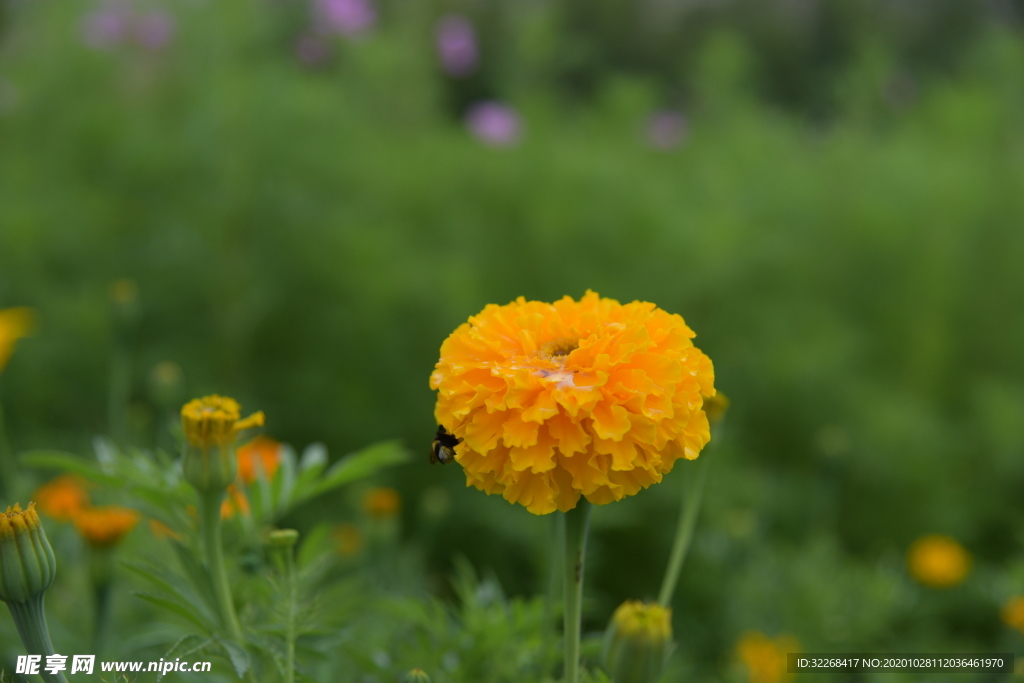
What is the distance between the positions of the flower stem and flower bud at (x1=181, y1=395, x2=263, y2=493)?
0.01 metres

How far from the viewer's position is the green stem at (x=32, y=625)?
472 millimetres

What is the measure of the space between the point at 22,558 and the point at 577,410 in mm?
344

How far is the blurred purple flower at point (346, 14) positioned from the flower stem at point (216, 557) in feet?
6.71

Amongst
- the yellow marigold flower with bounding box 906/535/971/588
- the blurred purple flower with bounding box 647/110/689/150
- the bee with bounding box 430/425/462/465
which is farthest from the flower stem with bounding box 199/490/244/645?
the blurred purple flower with bounding box 647/110/689/150

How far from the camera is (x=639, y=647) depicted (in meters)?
0.46

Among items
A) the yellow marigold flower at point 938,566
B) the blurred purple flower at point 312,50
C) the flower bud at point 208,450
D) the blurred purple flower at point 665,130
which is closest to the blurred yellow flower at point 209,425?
the flower bud at point 208,450

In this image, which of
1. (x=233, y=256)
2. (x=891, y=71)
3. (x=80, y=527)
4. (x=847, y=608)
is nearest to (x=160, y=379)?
(x=80, y=527)

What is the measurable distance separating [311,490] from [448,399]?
0.22 meters

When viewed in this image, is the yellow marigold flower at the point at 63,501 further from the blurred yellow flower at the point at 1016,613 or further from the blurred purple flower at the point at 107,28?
the blurred purple flower at the point at 107,28

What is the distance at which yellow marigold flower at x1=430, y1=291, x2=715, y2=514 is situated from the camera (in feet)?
1.52

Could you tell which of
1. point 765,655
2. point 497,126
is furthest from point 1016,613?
point 497,126

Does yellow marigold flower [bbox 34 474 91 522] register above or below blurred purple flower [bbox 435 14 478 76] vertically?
below

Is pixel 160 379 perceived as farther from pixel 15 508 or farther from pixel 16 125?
pixel 16 125

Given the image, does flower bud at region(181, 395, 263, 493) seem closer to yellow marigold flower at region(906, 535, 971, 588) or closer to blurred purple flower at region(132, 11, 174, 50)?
yellow marigold flower at region(906, 535, 971, 588)
